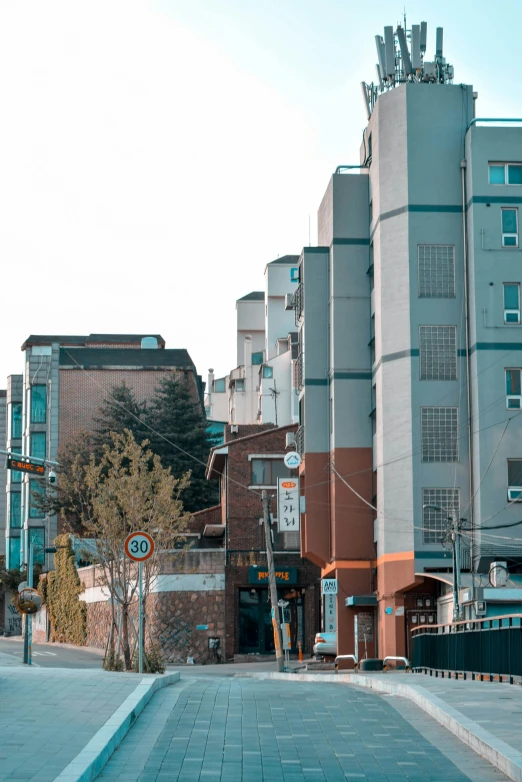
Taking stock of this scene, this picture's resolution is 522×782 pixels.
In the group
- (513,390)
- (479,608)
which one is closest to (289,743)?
(479,608)

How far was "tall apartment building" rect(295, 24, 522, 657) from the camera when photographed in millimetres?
45875

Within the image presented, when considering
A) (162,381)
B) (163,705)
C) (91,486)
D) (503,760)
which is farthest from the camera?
(162,381)

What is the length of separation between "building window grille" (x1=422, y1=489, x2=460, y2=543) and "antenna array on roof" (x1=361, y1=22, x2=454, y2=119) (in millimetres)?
18011

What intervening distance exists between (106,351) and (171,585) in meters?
29.9

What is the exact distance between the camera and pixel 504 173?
155 feet

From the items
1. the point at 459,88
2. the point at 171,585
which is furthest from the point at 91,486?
the point at 459,88

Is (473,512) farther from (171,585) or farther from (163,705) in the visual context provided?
(163,705)

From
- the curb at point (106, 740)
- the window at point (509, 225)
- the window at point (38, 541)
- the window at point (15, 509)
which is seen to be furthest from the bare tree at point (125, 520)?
the window at point (15, 509)

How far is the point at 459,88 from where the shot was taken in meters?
48.5

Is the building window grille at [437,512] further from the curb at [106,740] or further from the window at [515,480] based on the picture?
the curb at [106,740]

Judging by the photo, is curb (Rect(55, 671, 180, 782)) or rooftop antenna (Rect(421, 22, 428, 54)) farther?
rooftop antenna (Rect(421, 22, 428, 54))

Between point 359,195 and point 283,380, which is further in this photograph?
point 283,380

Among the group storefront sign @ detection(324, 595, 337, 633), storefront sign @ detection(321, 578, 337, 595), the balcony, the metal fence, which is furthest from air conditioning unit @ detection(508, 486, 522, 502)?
the metal fence

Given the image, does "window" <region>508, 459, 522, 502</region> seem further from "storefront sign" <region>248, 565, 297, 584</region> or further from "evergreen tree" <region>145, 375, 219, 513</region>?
"evergreen tree" <region>145, 375, 219, 513</region>
